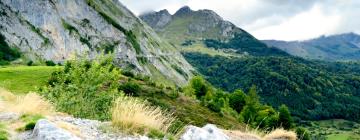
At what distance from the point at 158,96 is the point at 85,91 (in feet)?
320

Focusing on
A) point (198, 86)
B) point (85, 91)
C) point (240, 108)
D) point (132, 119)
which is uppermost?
point (132, 119)

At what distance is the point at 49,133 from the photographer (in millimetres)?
15359

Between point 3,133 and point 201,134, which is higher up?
point 3,133

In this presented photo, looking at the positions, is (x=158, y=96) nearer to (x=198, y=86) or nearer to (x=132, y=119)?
(x=198, y=86)

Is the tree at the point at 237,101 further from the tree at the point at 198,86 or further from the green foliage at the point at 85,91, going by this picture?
the green foliage at the point at 85,91

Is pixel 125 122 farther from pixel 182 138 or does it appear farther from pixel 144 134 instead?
pixel 182 138

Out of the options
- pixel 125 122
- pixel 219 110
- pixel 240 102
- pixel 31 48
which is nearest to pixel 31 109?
pixel 125 122

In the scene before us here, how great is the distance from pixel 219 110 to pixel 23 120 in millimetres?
120701

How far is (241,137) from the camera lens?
24562 mm

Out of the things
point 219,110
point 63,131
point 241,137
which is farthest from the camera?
point 219,110

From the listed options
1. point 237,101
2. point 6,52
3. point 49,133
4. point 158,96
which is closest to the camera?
point 49,133

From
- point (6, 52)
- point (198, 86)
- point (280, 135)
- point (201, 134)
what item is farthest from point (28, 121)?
point (6, 52)

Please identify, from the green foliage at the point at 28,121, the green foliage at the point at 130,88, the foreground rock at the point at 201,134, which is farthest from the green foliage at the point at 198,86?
the green foliage at the point at 28,121

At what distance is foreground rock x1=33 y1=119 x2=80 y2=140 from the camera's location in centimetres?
1507
